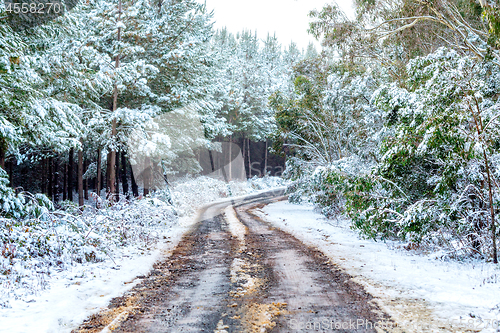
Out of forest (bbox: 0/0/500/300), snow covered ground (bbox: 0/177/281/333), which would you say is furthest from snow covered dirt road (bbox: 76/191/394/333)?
forest (bbox: 0/0/500/300)

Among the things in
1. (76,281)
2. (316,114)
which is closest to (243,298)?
(76,281)

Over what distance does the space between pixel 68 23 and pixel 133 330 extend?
11.1 m

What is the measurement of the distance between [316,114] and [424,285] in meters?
15.6

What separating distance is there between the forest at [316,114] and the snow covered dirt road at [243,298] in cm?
223

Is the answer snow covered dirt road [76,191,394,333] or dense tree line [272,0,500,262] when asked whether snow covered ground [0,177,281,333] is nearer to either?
snow covered dirt road [76,191,394,333]

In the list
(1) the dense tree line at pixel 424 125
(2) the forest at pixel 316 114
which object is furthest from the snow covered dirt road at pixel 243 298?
(1) the dense tree line at pixel 424 125

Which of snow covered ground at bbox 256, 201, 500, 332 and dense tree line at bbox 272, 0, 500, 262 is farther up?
dense tree line at bbox 272, 0, 500, 262

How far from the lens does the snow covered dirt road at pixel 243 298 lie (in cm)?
440

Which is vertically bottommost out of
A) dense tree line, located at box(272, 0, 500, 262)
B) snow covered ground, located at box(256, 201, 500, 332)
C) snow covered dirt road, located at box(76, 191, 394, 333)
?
snow covered ground, located at box(256, 201, 500, 332)

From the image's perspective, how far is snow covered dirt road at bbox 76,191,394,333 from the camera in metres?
4.40

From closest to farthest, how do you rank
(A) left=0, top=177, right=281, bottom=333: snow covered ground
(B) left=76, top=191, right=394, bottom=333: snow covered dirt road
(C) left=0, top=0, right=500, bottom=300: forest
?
1. (B) left=76, top=191, right=394, bottom=333: snow covered dirt road
2. (A) left=0, top=177, right=281, bottom=333: snow covered ground
3. (C) left=0, top=0, right=500, bottom=300: forest

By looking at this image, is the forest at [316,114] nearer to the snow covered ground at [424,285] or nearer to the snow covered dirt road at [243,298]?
the snow covered ground at [424,285]

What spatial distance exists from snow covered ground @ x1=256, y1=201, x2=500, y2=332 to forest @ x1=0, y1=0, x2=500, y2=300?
2.03 feet

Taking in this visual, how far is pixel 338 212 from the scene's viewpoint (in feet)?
58.5
